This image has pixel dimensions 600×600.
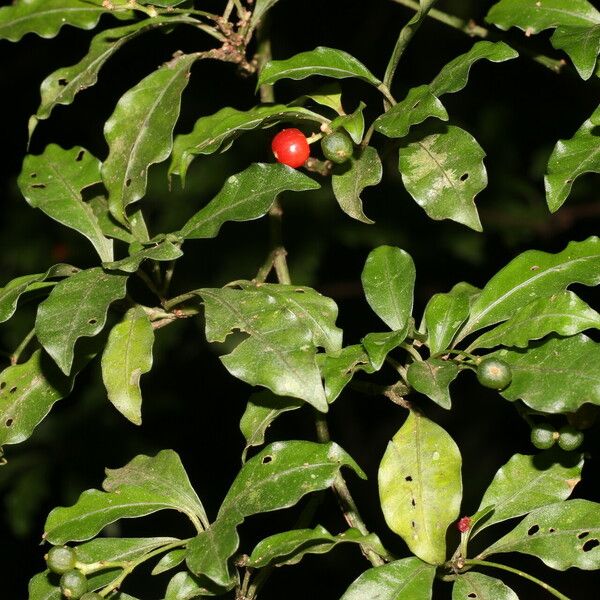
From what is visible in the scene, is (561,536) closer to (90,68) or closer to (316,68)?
(316,68)

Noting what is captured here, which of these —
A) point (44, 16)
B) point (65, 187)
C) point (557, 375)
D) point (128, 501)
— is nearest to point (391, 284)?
point (557, 375)

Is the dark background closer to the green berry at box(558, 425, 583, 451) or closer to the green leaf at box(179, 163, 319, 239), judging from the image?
the green leaf at box(179, 163, 319, 239)

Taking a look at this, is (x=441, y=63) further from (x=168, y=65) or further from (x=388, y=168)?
(x=168, y=65)

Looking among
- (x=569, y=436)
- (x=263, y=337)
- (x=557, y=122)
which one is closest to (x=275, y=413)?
(x=263, y=337)

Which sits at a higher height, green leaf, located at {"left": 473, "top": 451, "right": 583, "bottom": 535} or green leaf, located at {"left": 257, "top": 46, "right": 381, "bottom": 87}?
green leaf, located at {"left": 257, "top": 46, "right": 381, "bottom": 87}

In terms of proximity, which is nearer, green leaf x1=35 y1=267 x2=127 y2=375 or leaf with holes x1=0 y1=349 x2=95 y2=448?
green leaf x1=35 y1=267 x2=127 y2=375

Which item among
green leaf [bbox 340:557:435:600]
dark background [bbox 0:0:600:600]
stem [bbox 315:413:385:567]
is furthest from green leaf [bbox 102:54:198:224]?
dark background [bbox 0:0:600:600]
